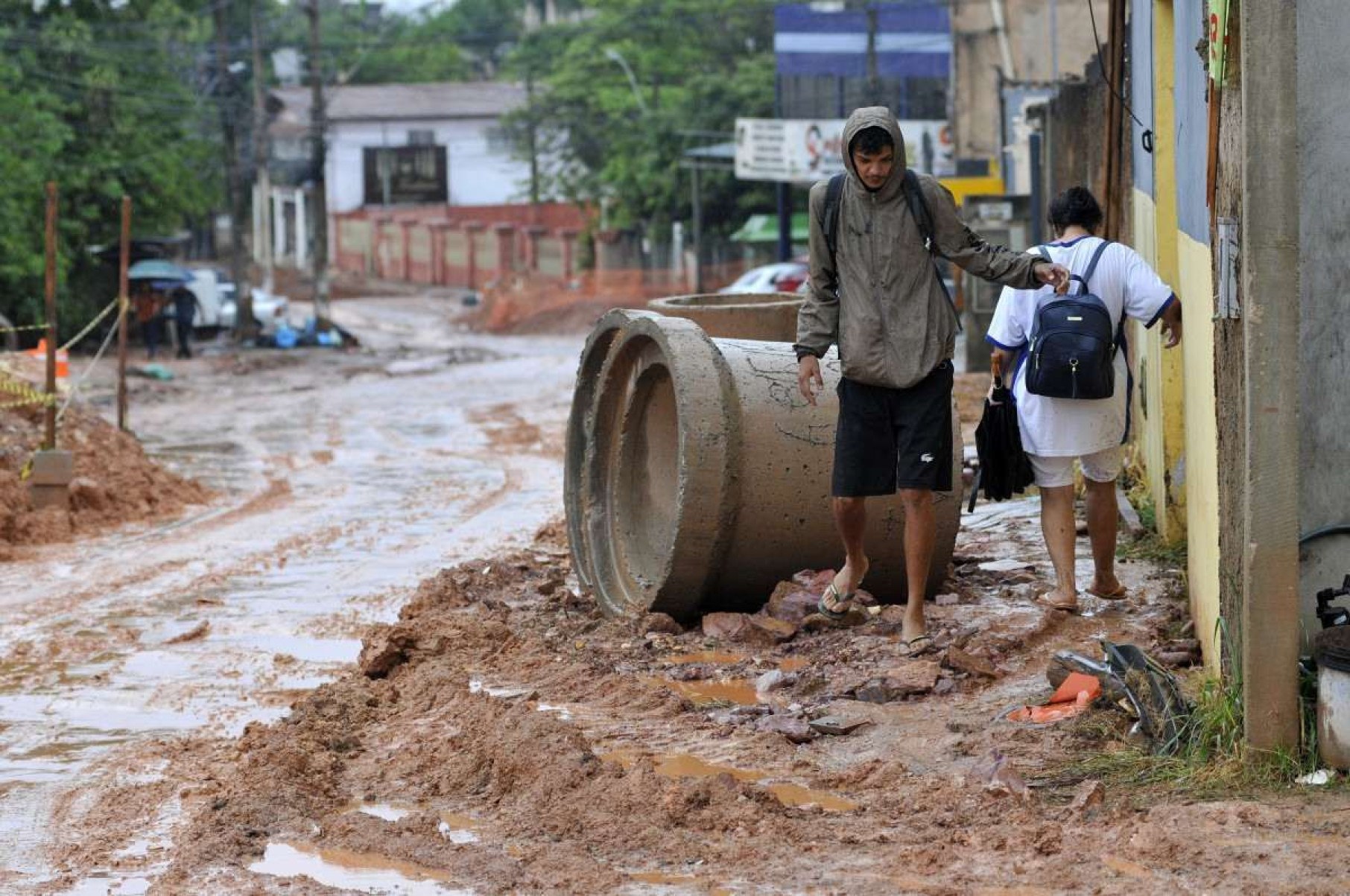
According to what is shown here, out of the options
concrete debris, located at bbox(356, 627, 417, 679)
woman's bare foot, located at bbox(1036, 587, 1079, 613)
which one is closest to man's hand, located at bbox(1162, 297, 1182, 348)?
woman's bare foot, located at bbox(1036, 587, 1079, 613)

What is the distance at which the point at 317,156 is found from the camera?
40.5 meters

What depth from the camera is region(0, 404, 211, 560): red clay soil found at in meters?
13.0

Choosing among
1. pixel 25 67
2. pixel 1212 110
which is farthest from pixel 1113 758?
pixel 25 67

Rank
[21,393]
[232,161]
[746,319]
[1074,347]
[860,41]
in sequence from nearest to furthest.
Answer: [1074,347], [746,319], [21,393], [232,161], [860,41]

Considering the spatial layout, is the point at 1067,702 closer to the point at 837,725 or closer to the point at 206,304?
the point at 837,725

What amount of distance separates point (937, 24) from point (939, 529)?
139ft

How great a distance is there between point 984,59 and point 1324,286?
111ft

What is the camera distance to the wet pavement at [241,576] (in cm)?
673

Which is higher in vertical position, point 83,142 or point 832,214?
point 83,142

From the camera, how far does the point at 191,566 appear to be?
11.3 metres

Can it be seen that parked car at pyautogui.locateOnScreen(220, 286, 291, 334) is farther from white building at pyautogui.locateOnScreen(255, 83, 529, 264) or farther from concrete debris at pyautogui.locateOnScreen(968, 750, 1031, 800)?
concrete debris at pyautogui.locateOnScreen(968, 750, 1031, 800)

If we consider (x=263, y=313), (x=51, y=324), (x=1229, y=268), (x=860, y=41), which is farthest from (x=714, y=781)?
(x=860, y=41)

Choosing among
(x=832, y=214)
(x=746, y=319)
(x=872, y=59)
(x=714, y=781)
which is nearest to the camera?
(x=714, y=781)

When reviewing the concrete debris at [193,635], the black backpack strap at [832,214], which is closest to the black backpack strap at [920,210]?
the black backpack strap at [832,214]
